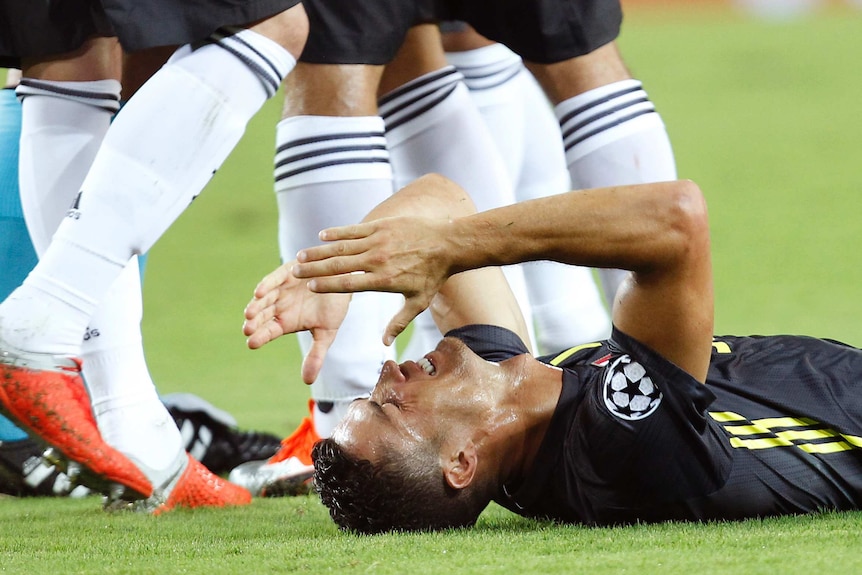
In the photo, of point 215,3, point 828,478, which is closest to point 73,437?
point 215,3

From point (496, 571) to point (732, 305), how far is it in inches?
109

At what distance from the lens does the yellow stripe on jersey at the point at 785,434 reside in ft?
4.60

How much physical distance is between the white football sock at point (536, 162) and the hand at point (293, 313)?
34.9 inches

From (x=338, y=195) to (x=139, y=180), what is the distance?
1.44ft

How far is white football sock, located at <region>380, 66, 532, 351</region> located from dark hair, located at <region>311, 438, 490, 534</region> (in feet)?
2.08

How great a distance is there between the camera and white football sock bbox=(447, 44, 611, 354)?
2320mm

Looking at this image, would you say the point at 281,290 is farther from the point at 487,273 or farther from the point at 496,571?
the point at 496,571

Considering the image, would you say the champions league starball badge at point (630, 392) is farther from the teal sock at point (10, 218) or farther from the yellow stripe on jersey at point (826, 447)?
the teal sock at point (10, 218)

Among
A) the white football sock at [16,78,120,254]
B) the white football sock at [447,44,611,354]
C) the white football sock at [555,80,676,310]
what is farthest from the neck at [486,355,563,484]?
the white football sock at [447,44,611,354]

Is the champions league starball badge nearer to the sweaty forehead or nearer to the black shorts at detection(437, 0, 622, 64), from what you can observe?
the sweaty forehead

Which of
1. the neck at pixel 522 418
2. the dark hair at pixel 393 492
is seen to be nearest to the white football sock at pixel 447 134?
the neck at pixel 522 418

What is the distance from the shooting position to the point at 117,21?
137cm

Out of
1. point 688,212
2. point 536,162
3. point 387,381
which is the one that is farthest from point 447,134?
point 688,212

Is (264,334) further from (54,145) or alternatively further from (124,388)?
(54,145)
